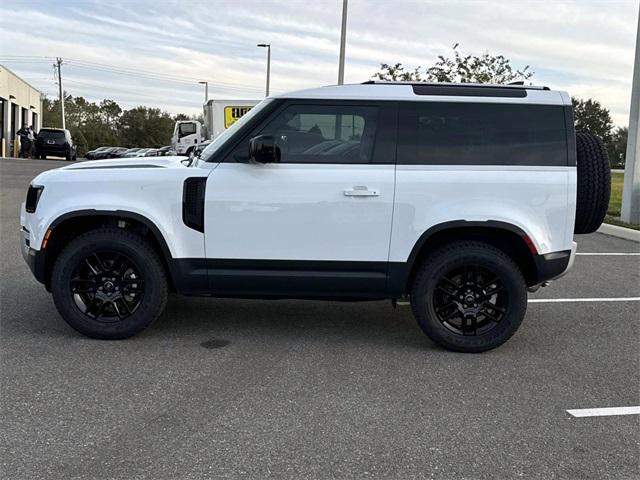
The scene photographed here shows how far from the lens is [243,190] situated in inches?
184

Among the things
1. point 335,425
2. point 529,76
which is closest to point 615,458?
point 335,425

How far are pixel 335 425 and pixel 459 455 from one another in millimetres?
685

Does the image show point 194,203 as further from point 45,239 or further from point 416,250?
point 416,250

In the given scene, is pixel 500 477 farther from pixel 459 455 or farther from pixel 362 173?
pixel 362 173

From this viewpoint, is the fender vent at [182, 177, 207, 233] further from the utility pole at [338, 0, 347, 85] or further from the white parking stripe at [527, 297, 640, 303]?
the utility pole at [338, 0, 347, 85]

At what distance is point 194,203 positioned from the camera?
185 inches

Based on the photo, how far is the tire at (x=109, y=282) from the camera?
4.77 m

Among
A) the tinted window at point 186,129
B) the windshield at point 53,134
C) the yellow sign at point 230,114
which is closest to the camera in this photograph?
the yellow sign at point 230,114

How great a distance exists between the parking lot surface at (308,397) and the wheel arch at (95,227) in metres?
0.62

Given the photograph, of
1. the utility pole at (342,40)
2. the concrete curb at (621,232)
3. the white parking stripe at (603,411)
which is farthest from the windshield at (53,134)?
the white parking stripe at (603,411)

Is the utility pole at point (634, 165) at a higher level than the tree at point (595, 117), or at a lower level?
lower

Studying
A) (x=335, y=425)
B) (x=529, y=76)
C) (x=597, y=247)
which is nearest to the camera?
(x=335, y=425)

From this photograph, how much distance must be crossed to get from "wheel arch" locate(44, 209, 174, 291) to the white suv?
17 millimetres

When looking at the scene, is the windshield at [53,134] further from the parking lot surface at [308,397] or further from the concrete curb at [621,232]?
the parking lot surface at [308,397]
